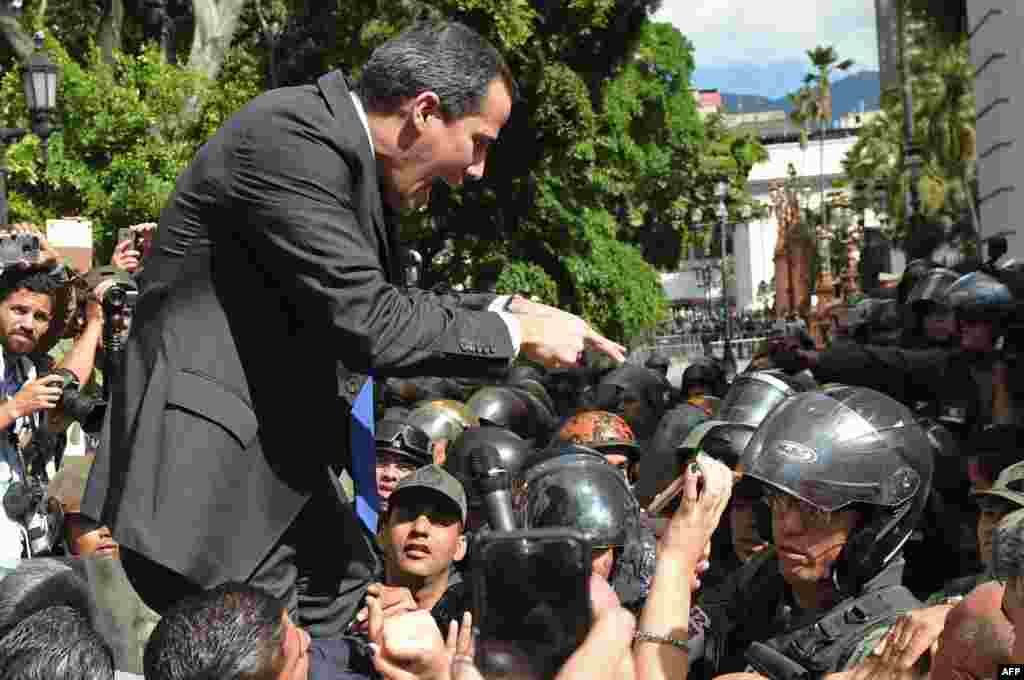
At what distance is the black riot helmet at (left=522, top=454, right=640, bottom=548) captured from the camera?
5.64 metres

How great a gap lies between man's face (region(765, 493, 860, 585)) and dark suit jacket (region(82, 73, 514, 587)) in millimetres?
1623

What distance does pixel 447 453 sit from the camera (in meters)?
9.70

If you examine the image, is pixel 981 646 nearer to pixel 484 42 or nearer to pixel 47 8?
pixel 484 42

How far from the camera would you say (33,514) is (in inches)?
255

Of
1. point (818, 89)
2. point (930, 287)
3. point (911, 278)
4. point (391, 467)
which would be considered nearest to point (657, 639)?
point (391, 467)

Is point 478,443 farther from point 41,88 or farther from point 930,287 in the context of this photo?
point 41,88

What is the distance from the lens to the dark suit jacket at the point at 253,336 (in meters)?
3.36

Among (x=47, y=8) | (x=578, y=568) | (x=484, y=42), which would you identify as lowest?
(x=578, y=568)

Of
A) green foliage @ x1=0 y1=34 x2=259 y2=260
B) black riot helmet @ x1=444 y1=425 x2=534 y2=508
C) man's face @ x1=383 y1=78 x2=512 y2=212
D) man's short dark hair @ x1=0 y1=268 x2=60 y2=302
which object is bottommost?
black riot helmet @ x1=444 y1=425 x2=534 y2=508

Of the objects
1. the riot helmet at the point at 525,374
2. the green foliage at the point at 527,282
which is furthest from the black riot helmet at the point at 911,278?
the green foliage at the point at 527,282

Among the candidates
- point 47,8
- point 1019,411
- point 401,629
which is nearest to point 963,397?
point 1019,411

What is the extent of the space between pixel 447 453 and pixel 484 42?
20.3 feet

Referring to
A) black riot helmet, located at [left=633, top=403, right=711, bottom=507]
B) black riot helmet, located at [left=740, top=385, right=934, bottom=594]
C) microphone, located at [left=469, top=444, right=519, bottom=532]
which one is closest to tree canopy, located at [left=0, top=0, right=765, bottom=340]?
black riot helmet, located at [left=633, top=403, right=711, bottom=507]

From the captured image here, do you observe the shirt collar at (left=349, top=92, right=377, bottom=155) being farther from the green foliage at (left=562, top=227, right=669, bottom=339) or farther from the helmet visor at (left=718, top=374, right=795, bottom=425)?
the green foliage at (left=562, top=227, right=669, bottom=339)
